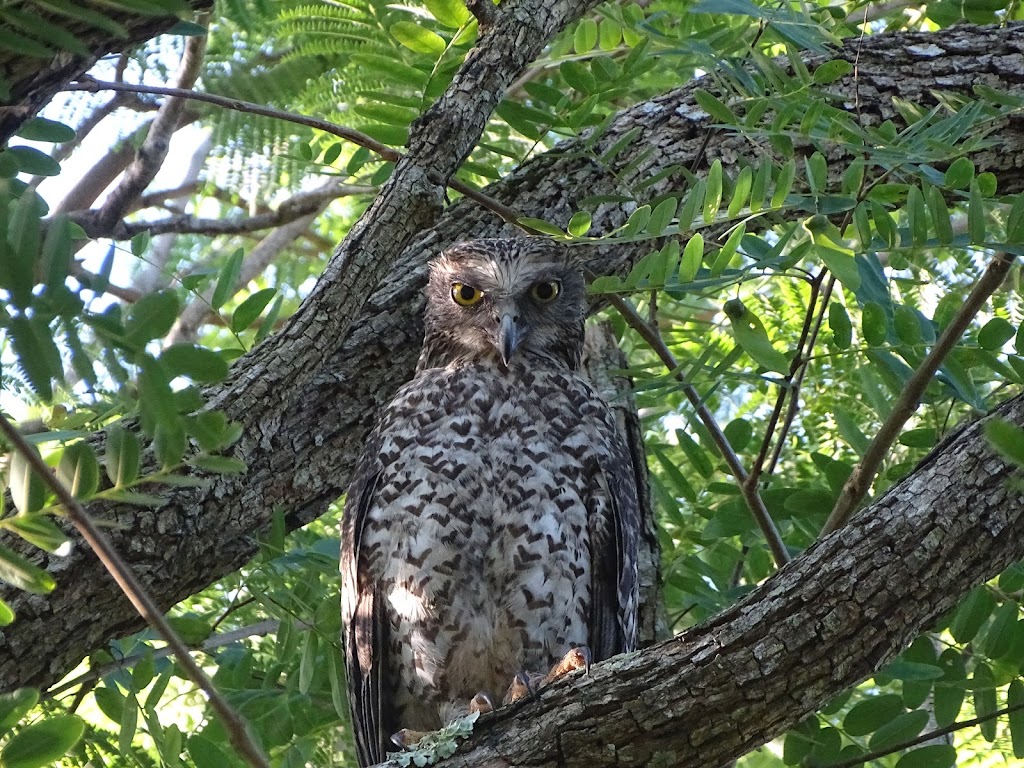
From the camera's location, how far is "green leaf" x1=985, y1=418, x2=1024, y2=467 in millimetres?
1515

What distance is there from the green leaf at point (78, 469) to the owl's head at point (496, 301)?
2073 mm

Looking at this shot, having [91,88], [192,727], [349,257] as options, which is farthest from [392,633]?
[91,88]

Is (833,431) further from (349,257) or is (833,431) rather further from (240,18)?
(240,18)

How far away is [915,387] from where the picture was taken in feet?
9.29

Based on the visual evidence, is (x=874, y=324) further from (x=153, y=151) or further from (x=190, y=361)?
(x=153, y=151)

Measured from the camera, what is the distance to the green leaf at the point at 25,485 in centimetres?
171

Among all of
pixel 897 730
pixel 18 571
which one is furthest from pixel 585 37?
pixel 18 571

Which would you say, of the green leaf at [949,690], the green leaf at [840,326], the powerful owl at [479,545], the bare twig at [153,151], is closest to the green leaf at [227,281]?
the bare twig at [153,151]

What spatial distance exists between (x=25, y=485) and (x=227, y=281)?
5.56ft

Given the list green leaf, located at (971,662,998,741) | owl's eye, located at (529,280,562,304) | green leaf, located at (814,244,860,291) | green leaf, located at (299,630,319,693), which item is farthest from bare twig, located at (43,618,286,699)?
green leaf, located at (971,662,998,741)

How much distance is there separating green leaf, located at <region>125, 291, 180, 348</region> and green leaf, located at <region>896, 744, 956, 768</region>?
2357mm

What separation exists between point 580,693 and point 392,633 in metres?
1.31

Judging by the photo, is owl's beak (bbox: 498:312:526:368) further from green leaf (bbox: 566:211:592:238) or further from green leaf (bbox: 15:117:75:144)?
green leaf (bbox: 15:117:75:144)

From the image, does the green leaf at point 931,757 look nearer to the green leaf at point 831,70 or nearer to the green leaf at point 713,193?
the green leaf at point 713,193
